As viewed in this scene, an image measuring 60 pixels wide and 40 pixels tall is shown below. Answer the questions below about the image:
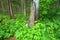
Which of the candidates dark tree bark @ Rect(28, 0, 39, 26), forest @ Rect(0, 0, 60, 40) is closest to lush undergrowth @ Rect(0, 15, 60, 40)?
forest @ Rect(0, 0, 60, 40)

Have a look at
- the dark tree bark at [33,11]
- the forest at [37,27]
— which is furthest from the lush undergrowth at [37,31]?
the dark tree bark at [33,11]

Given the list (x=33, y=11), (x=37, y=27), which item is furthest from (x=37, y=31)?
(x=33, y=11)

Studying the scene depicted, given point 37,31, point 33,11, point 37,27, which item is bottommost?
point 37,31

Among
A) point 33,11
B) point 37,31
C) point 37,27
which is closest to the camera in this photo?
point 37,31

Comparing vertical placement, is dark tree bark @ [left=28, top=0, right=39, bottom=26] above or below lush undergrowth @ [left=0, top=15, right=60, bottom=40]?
above

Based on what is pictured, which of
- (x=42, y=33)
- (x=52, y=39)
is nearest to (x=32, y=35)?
(x=42, y=33)

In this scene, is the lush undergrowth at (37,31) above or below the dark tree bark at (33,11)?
below

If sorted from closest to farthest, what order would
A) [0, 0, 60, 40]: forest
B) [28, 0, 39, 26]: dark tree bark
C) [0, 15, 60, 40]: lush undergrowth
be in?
[0, 15, 60, 40]: lush undergrowth < [0, 0, 60, 40]: forest < [28, 0, 39, 26]: dark tree bark

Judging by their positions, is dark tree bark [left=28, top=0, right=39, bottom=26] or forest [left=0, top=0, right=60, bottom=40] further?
dark tree bark [left=28, top=0, right=39, bottom=26]

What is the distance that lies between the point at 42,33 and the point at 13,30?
2337mm

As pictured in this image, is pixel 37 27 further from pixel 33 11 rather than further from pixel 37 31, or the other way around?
pixel 33 11

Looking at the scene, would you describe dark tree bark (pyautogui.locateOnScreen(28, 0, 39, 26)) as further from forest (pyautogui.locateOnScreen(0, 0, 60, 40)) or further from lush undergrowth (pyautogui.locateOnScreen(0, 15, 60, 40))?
lush undergrowth (pyautogui.locateOnScreen(0, 15, 60, 40))

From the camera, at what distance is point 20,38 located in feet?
24.6

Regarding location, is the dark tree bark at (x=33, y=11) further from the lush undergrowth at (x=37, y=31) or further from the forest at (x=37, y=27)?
the lush undergrowth at (x=37, y=31)
